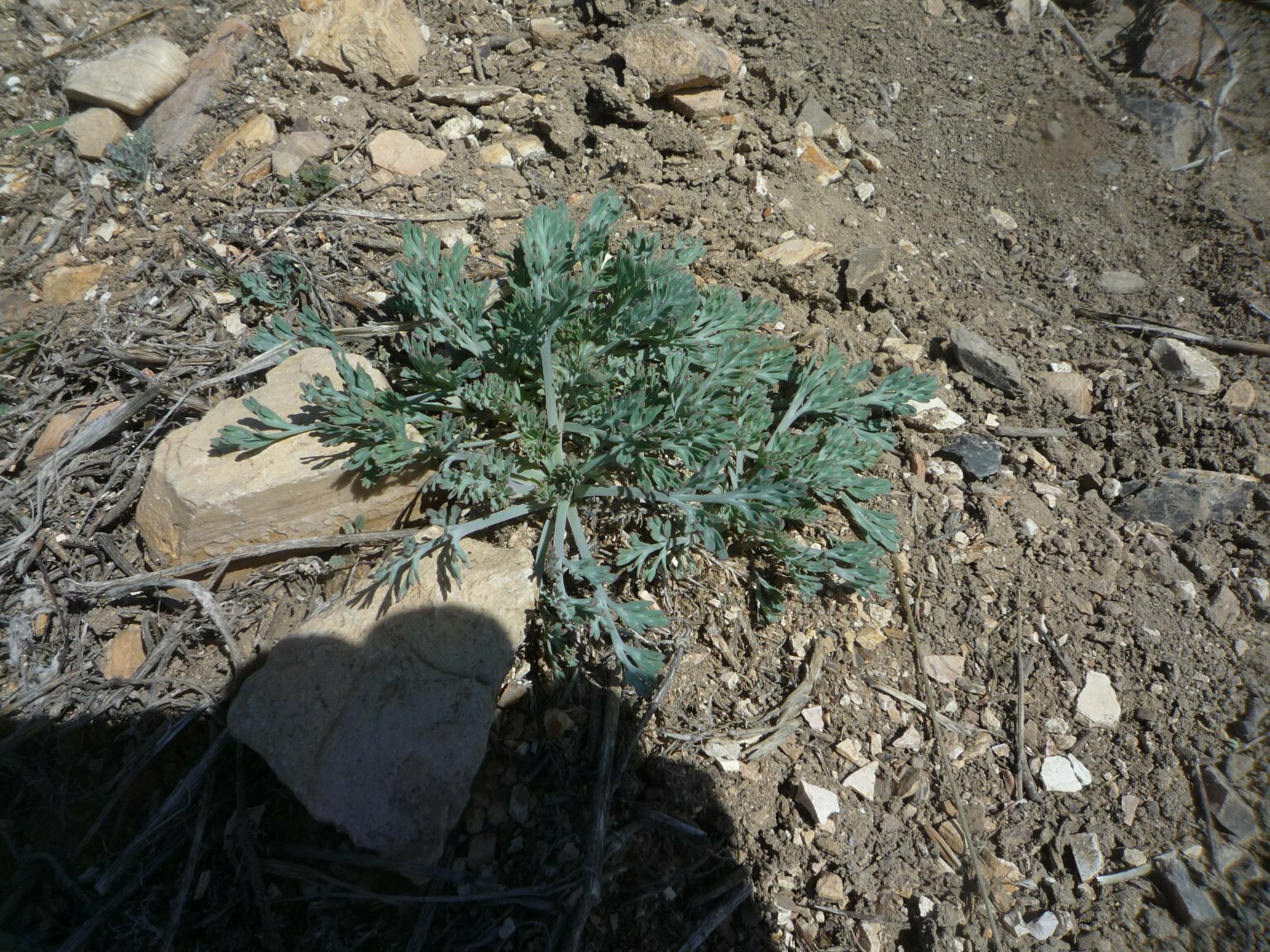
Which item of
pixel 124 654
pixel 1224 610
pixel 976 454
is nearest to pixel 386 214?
pixel 124 654

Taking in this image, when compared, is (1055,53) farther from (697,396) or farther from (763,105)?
(697,396)

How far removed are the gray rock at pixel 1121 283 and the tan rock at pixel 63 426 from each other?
15.0ft

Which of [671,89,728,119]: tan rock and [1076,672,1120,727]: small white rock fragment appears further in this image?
[671,89,728,119]: tan rock

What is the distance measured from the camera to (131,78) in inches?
149

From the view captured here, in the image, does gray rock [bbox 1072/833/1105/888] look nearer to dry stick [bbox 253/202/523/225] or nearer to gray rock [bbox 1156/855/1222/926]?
gray rock [bbox 1156/855/1222/926]

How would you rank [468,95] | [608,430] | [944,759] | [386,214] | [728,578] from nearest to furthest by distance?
[944,759] < [608,430] < [728,578] < [386,214] < [468,95]

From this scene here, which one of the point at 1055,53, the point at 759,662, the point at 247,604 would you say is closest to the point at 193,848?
the point at 247,604

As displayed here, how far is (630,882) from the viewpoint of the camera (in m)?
2.24

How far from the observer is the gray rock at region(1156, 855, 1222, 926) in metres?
2.14

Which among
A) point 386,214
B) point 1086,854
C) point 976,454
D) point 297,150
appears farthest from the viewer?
point 297,150

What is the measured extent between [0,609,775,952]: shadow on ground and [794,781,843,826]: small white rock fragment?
27 centimetres

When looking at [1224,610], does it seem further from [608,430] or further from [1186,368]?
[608,430]

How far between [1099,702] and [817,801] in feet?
3.55

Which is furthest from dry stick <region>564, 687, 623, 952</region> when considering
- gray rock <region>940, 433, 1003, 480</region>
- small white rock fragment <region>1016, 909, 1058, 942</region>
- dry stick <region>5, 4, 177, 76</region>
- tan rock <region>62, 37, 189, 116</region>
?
dry stick <region>5, 4, 177, 76</region>
